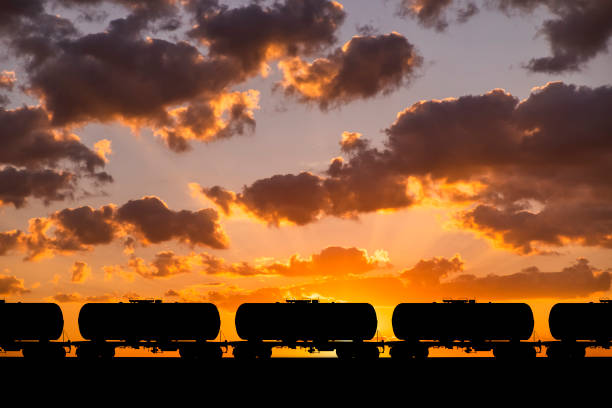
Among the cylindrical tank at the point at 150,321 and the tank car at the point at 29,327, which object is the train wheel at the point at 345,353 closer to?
the cylindrical tank at the point at 150,321

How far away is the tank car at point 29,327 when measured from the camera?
51.8 meters

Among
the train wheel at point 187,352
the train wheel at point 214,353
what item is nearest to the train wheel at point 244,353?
the train wheel at point 214,353

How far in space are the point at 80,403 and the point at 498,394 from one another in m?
17.2

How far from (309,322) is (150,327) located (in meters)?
11.8

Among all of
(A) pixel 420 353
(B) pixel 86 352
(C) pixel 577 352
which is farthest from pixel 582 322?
(B) pixel 86 352

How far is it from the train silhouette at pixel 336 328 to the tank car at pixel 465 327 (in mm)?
71

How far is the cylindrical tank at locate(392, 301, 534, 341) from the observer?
157 feet

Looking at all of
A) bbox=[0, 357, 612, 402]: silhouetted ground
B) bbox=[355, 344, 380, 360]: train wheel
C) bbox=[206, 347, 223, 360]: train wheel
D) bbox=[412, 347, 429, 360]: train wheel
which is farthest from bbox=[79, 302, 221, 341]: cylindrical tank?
bbox=[412, 347, 429, 360]: train wheel

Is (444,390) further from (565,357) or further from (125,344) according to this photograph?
(125,344)

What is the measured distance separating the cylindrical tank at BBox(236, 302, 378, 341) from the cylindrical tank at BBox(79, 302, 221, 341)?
2.80 meters

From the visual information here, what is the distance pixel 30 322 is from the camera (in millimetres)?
52188

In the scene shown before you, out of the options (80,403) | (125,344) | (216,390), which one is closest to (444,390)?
(216,390)

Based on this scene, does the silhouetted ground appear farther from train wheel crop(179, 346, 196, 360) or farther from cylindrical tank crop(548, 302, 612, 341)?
cylindrical tank crop(548, 302, 612, 341)

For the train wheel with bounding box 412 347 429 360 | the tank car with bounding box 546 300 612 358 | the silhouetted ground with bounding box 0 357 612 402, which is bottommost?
the silhouetted ground with bounding box 0 357 612 402
